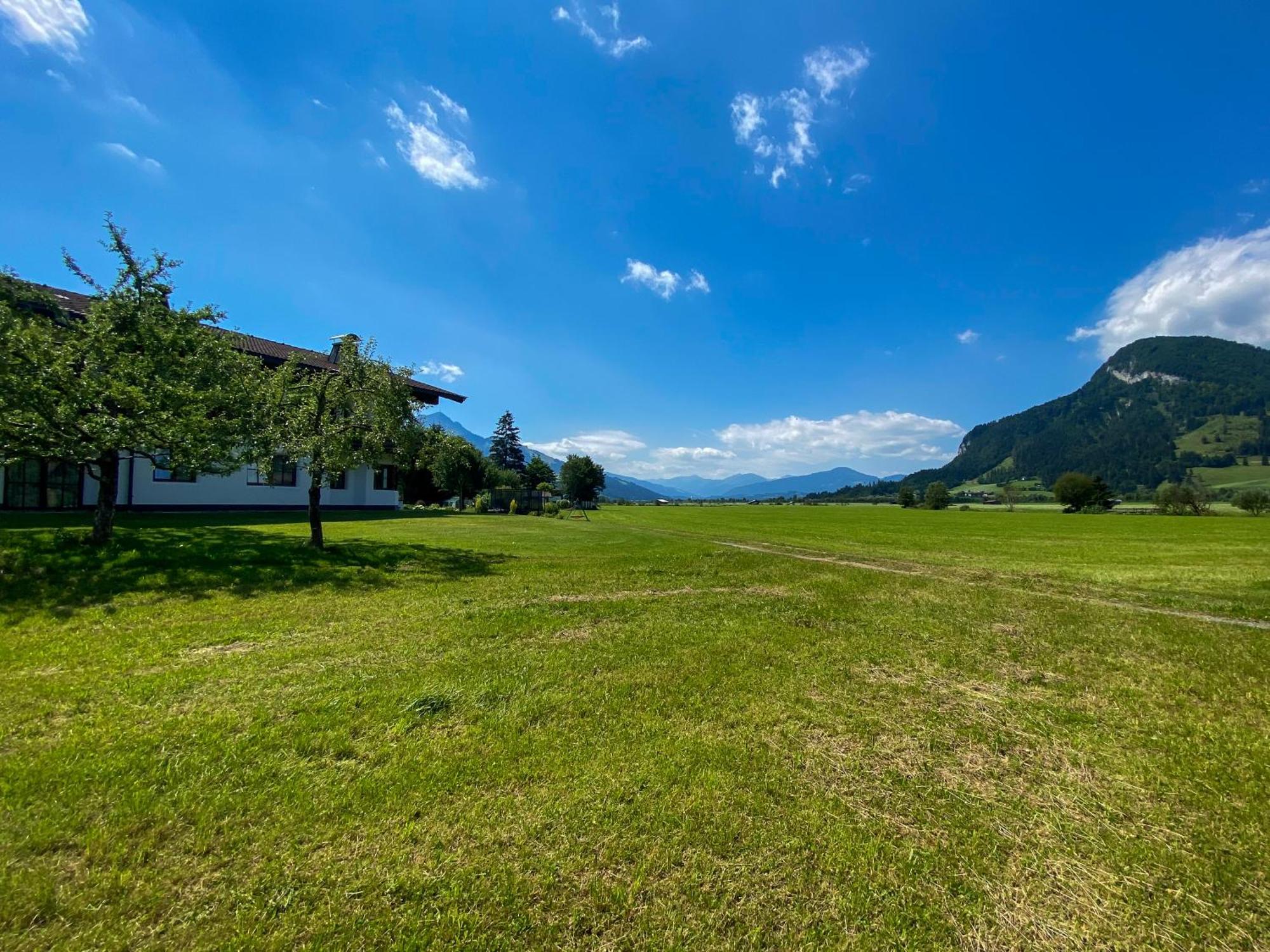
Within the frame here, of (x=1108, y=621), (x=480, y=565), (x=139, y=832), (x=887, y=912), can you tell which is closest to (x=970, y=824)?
(x=887, y=912)

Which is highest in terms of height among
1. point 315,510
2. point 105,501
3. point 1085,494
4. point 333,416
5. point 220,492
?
point 333,416

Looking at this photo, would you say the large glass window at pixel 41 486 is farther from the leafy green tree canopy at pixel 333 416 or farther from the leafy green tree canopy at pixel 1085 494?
the leafy green tree canopy at pixel 1085 494

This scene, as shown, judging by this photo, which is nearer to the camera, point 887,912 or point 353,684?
point 887,912

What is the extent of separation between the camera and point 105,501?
40.8 feet

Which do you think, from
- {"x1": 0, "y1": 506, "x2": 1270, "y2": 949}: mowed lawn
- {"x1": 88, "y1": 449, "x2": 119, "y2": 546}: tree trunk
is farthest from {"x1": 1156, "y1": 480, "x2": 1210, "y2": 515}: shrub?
{"x1": 88, "y1": 449, "x2": 119, "y2": 546}: tree trunk

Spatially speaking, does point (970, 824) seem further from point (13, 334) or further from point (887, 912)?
point (13, 334)

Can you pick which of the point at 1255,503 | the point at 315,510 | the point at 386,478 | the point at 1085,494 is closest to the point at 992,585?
the point at 315,510

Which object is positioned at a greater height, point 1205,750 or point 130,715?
point 130,715

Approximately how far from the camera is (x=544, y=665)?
21.4ft

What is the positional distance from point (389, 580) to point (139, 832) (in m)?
8.84

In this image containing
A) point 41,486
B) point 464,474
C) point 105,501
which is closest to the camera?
point 105,501

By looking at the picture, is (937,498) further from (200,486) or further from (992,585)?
(200,486)

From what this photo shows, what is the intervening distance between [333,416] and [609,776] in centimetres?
1552

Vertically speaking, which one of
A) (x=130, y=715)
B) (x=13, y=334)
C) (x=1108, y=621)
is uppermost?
(x=13, y=334)
